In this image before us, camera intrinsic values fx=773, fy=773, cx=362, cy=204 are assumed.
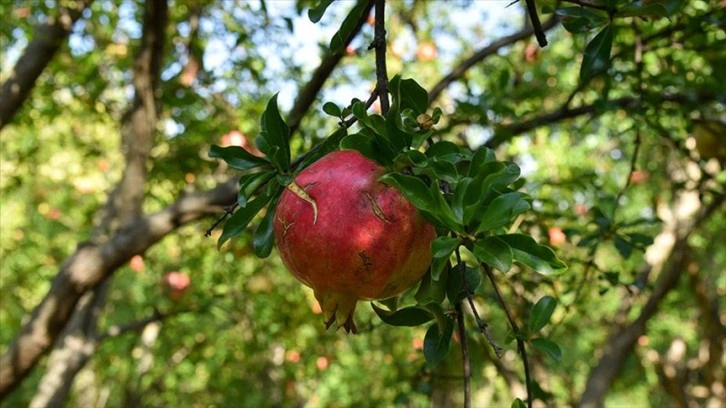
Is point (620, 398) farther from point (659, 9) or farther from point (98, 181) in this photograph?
point (659, 9)

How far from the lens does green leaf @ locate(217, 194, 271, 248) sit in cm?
82

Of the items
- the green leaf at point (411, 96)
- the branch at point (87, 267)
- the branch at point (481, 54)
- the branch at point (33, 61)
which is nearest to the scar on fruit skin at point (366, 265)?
the green leaf at point (411, 96)

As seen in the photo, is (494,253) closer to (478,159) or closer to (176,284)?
(478,159)

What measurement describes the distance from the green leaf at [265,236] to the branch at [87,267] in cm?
160

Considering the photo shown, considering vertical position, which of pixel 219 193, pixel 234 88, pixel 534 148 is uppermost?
pixel 219 193

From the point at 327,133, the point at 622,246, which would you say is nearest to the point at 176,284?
the point at 327,133

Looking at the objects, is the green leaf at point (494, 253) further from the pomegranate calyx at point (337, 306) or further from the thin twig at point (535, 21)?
the thin twig at point (535, 21)

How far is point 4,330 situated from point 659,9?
26.0 ft

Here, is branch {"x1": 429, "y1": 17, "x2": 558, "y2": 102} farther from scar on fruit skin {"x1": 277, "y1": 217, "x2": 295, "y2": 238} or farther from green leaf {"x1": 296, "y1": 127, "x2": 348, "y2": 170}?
scar on fruit skin {"x1": 277, "y1": 217, "x2": 295, "y2": 238}

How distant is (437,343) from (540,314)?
0.16m

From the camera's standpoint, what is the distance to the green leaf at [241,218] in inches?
32.3

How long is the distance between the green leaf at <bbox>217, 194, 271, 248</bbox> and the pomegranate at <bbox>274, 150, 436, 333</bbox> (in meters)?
0.09

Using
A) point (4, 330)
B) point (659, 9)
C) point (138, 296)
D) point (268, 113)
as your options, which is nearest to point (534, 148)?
point (659, 9)

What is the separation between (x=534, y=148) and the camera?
13.3 ft
